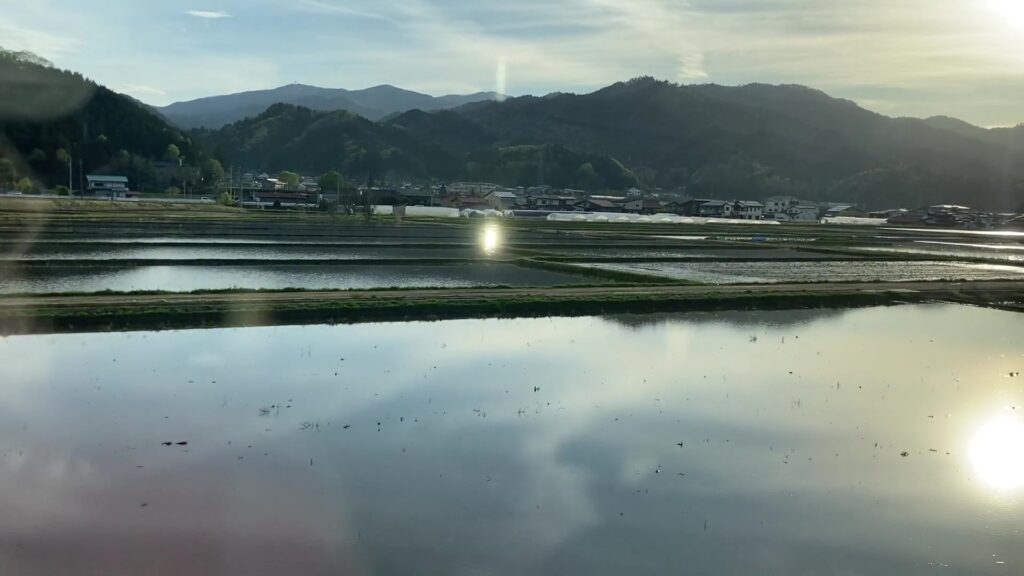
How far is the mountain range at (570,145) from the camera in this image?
8606cm

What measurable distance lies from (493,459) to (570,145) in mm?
161873

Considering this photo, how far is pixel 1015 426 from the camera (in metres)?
8.90

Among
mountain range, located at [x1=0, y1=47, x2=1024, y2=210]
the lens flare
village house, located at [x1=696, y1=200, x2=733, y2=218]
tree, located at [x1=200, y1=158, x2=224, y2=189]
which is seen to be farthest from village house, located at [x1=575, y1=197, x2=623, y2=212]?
the lens flare

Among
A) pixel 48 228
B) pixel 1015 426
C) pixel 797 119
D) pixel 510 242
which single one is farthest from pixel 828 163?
pixel 1015 426

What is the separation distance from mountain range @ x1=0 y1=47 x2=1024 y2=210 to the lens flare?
8273cm

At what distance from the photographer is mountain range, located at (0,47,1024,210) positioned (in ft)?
282

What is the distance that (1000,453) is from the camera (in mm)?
7914

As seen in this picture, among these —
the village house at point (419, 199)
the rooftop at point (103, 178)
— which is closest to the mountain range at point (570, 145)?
the rooftop at point (103, 178)

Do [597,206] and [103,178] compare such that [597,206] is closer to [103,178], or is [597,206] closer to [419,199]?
[419,199]

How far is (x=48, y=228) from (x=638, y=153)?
143 meters

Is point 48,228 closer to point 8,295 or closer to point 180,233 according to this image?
point 180,233

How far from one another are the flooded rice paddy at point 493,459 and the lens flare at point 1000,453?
33 mm

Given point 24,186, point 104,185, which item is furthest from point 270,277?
point 104,185

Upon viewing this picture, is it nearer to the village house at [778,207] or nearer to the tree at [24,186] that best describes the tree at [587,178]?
the village house at [778,207]
